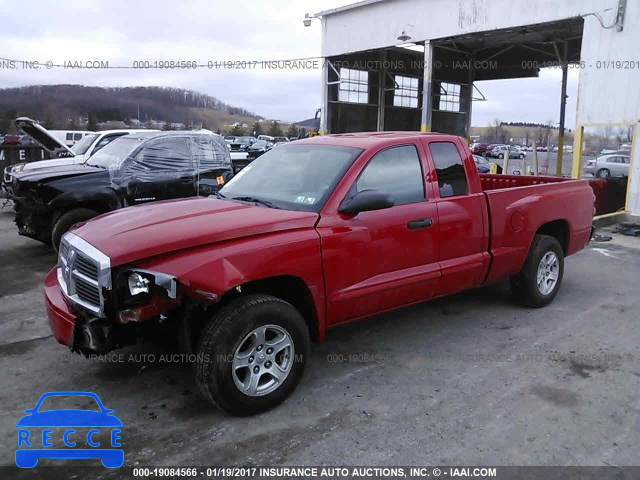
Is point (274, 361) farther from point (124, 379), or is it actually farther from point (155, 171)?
point (155, 171)

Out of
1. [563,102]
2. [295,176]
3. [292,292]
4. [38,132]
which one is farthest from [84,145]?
[563,102]

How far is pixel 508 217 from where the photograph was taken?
17.0ft

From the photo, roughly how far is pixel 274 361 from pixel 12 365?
229 cm

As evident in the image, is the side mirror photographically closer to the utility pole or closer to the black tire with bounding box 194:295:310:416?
the black tire with bounding box 194:295:310:416

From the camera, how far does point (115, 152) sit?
872 cm

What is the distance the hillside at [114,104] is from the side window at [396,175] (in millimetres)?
17620

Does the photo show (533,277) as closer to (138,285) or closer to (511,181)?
(511,181)

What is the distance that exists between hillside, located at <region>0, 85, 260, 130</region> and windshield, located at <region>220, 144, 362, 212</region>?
1701 cm

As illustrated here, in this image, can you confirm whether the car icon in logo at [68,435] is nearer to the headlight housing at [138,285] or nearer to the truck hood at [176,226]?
the headlight housing at [138,285]

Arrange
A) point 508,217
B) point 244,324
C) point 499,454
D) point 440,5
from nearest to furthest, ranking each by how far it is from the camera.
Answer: point 499,454, point 244,324, point 508,217, point 440,5

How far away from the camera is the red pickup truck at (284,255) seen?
3.22 meters

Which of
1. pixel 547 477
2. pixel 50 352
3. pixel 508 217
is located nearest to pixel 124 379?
pixel 50 352

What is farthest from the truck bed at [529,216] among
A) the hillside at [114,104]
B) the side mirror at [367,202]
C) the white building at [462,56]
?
the hillside at [114,104]

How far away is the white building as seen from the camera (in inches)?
451
